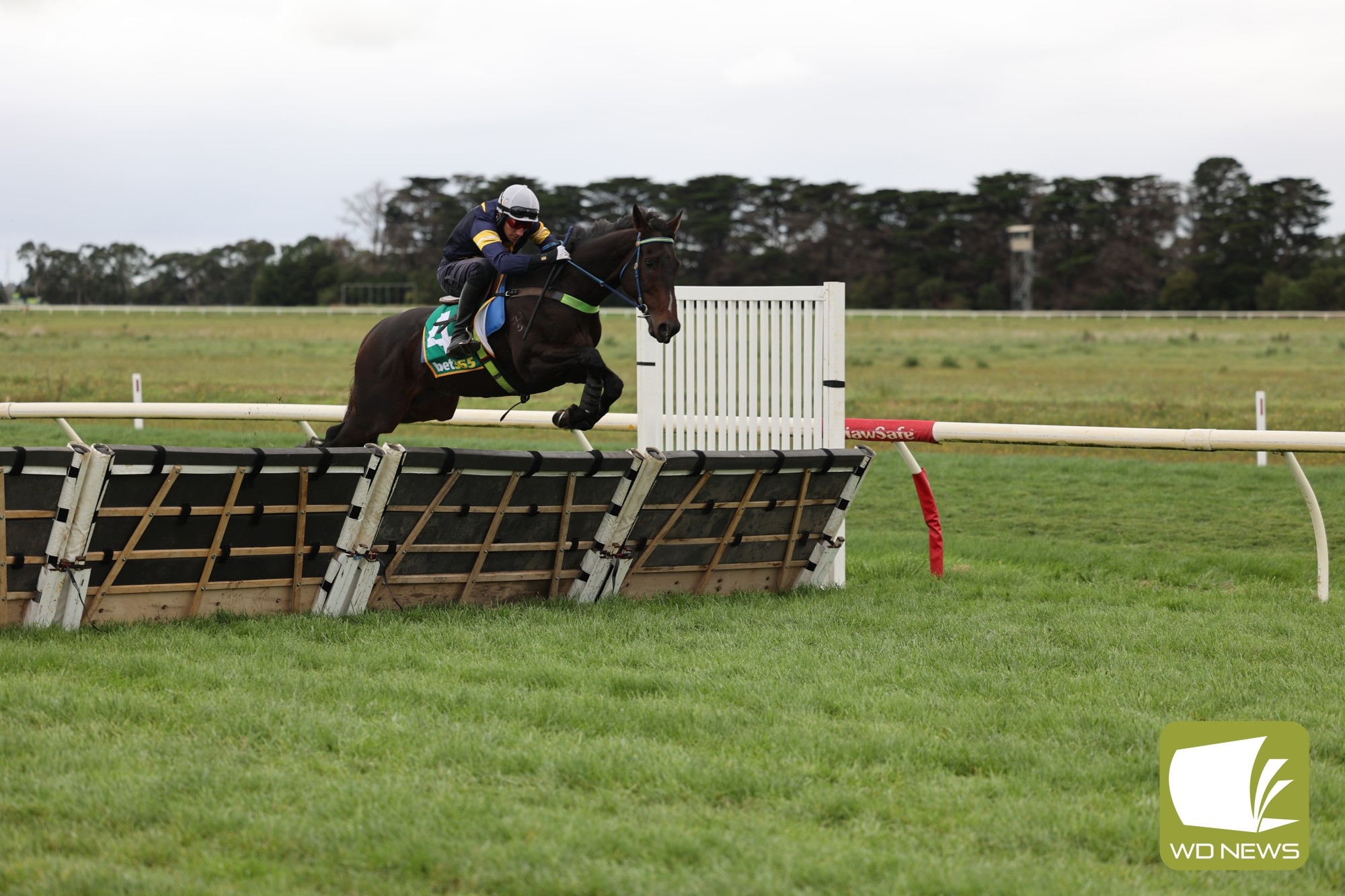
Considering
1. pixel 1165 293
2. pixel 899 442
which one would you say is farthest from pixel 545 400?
pixel 1165 293

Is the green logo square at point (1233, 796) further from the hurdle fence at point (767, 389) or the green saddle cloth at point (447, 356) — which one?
the green saddle cloth at point (447, 356)

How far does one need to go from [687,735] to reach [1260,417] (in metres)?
8.84

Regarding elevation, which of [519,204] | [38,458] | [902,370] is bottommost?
[902,370]

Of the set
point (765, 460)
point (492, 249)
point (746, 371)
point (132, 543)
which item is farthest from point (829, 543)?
point (132, 543)

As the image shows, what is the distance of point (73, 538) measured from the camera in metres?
4.78

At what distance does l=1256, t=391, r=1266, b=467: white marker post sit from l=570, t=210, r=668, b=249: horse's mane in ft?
20.6

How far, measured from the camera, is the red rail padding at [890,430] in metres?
7.05

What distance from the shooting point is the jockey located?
A: 21.0 feet

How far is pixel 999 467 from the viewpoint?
42.6 feet

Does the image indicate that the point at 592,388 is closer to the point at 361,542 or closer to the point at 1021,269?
the point at 361,542

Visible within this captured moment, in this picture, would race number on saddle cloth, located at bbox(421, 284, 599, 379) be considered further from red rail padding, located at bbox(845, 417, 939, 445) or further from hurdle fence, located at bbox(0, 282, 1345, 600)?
red rail padding, located at bbox(845, 417, 939, 445)

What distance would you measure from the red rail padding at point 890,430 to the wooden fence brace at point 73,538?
3.70 metres

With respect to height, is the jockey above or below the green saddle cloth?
above

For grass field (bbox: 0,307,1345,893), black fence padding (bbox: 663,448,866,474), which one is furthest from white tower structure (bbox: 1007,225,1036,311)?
black fence padding (bbox: 663,448,866,474)
